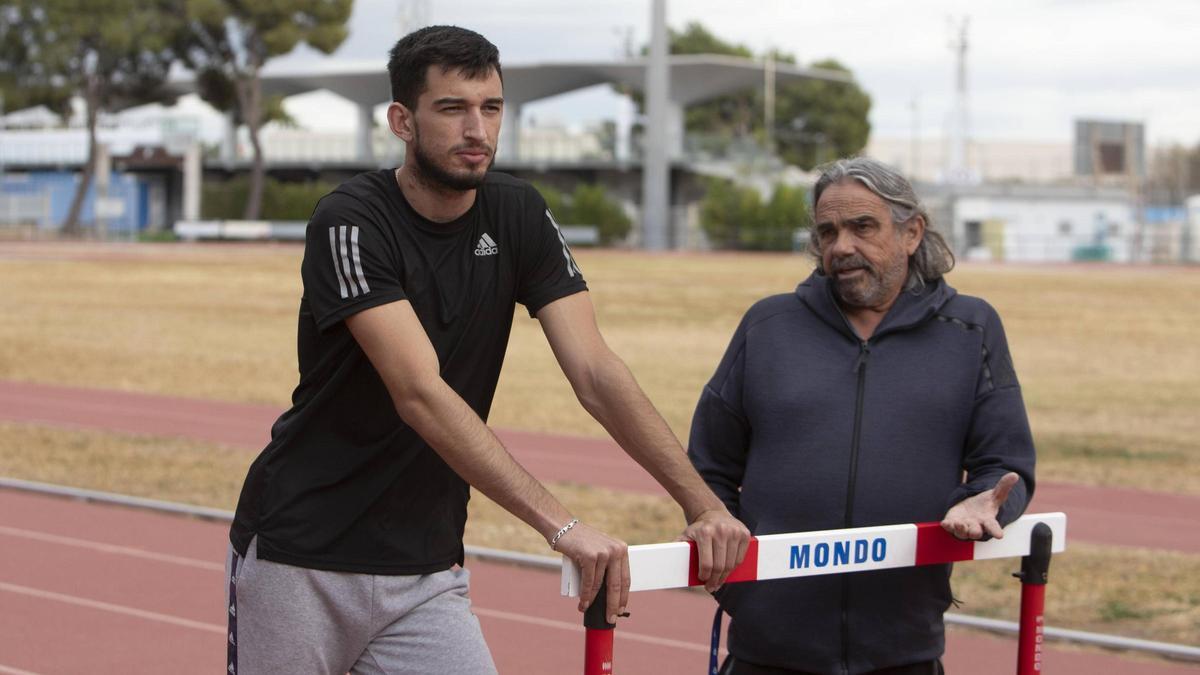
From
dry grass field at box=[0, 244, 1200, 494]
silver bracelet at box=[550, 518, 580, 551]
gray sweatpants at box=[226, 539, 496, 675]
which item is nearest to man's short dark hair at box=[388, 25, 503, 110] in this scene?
silver bracelet at box=[550, 518, 580, 551]

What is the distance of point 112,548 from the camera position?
8430 mm

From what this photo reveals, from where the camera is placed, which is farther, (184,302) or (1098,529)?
(184,302)

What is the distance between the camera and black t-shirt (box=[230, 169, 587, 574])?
3000 mm

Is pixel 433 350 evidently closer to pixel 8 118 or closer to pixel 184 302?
pixel 184 302

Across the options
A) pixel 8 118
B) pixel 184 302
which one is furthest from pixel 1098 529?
pixel 8 118

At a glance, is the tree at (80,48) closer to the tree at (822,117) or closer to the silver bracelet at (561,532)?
the tree at (822,117)

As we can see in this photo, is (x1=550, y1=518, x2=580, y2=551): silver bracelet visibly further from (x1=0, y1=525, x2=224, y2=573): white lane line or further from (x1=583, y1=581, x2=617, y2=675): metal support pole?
(x1=0, y1=525, x2=224, y2=573): white lane line

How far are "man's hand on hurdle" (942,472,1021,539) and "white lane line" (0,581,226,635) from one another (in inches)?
169

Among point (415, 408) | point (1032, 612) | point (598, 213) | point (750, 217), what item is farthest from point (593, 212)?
point (415, 408)

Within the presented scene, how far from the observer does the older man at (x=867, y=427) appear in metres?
3.32

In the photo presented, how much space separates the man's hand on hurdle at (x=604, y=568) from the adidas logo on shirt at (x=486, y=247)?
61 centimetres

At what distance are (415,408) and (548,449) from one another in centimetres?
977

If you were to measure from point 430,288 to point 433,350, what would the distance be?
163 mm

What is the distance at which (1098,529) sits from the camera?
376 inches
